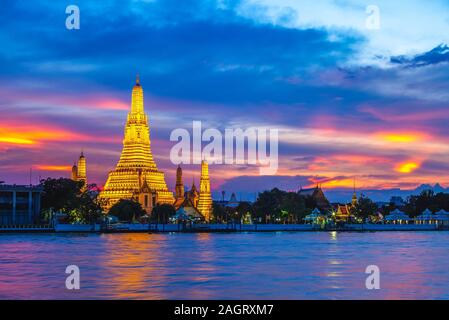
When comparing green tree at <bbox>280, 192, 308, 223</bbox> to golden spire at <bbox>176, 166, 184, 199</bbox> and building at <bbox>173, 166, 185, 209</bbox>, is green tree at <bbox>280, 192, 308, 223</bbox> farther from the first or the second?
golden spire at <bbox>176, 166, 184, 199</bbox>

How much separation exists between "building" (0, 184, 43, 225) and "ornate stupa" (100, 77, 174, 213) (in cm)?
3508

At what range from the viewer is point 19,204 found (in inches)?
4562

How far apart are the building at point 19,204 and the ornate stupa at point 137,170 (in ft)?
115

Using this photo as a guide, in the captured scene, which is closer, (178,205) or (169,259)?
(169,259)

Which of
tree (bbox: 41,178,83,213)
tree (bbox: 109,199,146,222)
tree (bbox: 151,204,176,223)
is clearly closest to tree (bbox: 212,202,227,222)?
tree (bbox: 151,204,176,223)

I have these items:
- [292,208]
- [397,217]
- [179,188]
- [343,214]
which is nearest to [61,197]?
[292,208]

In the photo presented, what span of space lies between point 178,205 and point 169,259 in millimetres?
114959

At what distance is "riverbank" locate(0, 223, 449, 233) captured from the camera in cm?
11412

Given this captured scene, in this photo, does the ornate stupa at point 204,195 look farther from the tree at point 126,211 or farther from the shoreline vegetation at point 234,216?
the tree at point 126,211

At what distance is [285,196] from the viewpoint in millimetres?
146250

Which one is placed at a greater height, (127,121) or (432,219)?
(127,121)

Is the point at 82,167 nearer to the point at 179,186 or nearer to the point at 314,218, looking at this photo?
the point at 179,186
